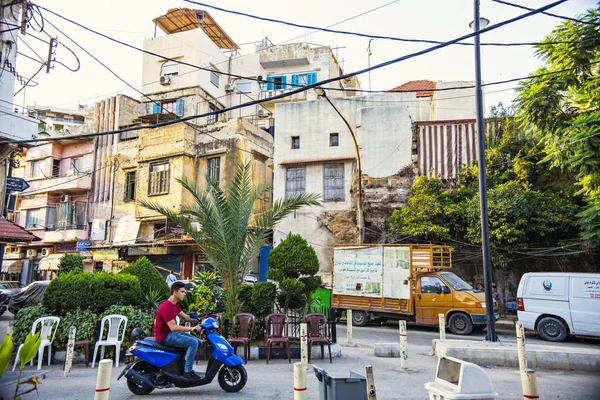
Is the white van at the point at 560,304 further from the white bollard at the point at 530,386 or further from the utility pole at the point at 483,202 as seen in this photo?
the white bollard at the point at 530,386

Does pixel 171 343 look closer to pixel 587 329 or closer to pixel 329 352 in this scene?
pixel 329 352

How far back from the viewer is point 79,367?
916 cm

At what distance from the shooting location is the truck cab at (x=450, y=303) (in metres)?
13.9

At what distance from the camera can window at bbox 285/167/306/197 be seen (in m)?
24.1

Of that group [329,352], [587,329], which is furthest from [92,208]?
[587,329]

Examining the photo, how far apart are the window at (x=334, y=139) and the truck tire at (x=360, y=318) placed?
1032cm

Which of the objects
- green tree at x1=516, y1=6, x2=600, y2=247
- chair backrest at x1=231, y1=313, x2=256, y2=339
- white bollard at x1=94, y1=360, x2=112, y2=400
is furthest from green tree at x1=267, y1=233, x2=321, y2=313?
green tree at x1=516, y1=6, x2=600, y2=247

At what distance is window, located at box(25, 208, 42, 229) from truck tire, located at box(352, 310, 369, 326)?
26187 millimetres

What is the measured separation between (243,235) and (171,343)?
194 inches

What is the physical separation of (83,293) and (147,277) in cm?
242

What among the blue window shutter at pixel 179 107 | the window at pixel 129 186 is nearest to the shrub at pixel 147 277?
the window at pixel 129 186

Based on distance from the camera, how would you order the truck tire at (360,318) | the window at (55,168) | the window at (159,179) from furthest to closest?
the window at (55,168) < the window at (159,179) < the truck tire at (360,318)

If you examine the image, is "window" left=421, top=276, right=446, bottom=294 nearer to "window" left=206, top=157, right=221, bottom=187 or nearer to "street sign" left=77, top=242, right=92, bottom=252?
"window" left=206, top=157, right=221, bottom=187

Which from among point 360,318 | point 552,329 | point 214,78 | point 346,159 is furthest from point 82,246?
point 552,329
